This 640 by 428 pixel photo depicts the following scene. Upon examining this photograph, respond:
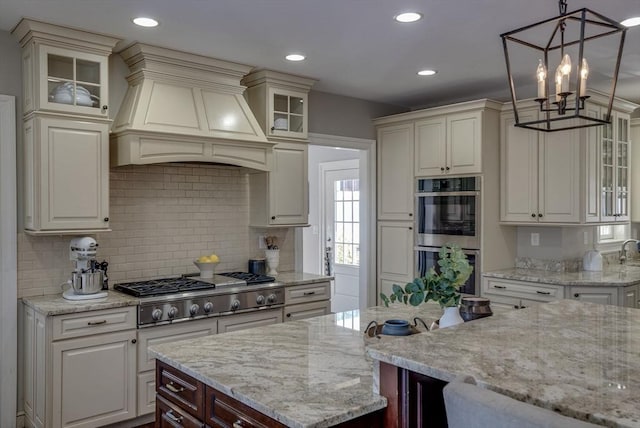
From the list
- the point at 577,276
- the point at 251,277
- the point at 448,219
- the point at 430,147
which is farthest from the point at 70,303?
the point at 577,276

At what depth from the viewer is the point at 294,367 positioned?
1903mm

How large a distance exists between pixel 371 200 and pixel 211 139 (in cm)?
211

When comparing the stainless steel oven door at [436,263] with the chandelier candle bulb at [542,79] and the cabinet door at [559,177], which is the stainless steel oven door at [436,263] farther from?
the chandelier candle bulb at [542,79]

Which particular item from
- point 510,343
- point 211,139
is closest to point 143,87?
point 211,139

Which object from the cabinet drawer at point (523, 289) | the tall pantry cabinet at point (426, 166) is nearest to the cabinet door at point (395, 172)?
the tall pantry cabinet at point (426, 166)

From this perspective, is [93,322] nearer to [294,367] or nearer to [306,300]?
[306,300]

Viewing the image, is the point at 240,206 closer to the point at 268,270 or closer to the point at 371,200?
the point at 268,270

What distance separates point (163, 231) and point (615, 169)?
13.1 ft

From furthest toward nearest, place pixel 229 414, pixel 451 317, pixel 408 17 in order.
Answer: pixel 408 17, pixel 451 317, pixel 229 414

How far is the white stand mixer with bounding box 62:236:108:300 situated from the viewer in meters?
3.36

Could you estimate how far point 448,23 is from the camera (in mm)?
3219

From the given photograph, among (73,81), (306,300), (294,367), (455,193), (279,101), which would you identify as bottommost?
(306,300)

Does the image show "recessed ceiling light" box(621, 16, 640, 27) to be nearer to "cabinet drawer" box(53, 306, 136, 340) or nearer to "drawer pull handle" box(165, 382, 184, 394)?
"drawer pull handle" box(165, 382, 184, 394)

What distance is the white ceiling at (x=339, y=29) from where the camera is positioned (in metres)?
2.93
